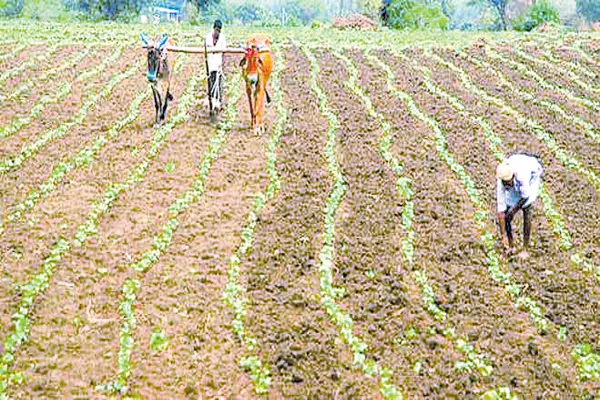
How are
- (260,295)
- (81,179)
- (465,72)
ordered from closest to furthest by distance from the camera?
(260,295)
(81,179)
(465,72)

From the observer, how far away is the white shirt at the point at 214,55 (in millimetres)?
14875

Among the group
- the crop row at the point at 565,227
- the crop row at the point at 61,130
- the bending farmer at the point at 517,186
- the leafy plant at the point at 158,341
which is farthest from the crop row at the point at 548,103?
the leafy plant at the point at 158,341

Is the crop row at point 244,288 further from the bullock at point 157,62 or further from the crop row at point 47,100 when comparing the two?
the crop row at point 47,100

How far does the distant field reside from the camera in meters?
7.64

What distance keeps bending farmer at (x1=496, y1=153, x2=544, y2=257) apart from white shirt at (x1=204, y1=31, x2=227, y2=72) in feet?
23.5

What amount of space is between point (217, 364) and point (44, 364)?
168 centimetres

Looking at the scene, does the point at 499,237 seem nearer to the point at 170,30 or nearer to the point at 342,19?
the point at 170,30

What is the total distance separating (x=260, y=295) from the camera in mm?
9031

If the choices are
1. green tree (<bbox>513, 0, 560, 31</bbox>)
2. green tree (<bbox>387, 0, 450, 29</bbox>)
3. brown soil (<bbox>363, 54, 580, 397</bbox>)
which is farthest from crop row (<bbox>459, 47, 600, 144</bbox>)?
green tree (<bbox>387, 0, 450, 29</bbox>)

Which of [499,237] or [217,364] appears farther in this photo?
[499,237]

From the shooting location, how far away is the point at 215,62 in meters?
15.1

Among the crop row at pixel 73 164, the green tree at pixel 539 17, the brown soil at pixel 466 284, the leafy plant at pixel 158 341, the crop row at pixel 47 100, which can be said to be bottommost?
the leafy plant at pixel 158 341

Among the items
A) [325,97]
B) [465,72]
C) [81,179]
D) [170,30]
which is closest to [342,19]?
[170,30]

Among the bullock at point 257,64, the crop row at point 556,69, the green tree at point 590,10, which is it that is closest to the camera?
the bullock at point 257,64
